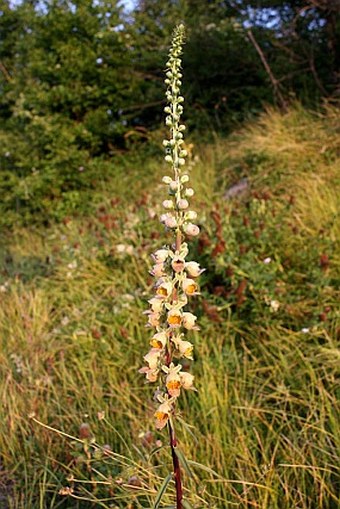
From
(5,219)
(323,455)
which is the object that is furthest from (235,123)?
(323,455)

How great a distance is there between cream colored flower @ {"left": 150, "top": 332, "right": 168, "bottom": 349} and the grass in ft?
0.66

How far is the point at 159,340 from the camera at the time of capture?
1253 millimetres

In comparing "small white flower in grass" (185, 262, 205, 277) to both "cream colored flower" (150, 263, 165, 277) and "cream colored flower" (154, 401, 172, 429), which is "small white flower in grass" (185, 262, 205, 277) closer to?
"cream colored flower" (150, 263, 165, 277)

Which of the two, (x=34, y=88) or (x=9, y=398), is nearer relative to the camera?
(x=9, y=398)

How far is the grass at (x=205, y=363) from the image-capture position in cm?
203

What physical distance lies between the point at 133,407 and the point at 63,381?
1.57ft

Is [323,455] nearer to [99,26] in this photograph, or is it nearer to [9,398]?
[9,398]

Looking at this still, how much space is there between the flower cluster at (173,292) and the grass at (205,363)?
0.10 m

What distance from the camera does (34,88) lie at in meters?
7.25

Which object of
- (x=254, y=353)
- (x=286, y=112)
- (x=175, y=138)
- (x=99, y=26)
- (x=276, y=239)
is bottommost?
(x=254, y=353)

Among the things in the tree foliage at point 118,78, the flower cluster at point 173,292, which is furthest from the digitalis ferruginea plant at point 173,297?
the tree foliage at point 118,78

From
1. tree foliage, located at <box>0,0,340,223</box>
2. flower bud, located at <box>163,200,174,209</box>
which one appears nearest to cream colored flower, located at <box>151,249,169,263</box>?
flower bud, located at <box>163,200,174,209</box>

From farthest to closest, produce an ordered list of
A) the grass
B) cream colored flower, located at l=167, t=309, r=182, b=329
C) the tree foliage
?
the tree foliage, the grass, cream colored flower, located at l=167, t=309, r=182, b=329

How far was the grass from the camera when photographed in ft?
6.65
